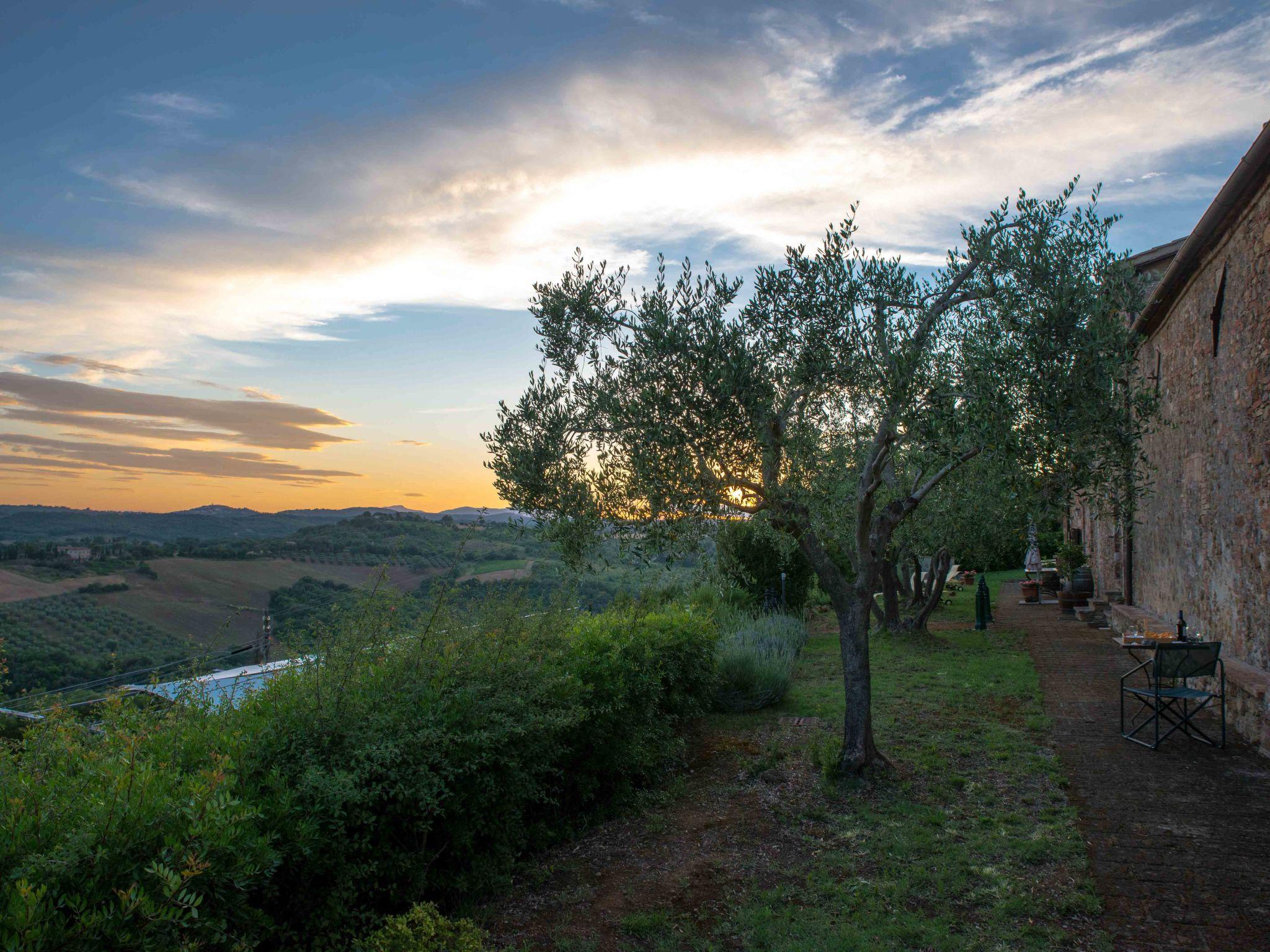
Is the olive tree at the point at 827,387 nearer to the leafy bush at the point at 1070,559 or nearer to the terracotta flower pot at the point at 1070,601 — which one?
the terracotta flower pot at the point at 1070,601

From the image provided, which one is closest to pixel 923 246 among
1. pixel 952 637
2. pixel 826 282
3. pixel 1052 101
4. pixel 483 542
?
pixel 826 282

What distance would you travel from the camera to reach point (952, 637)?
46.4 ft

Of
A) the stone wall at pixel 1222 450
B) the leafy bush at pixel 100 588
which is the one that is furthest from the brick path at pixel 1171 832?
the leafy bush at pixel 100 588

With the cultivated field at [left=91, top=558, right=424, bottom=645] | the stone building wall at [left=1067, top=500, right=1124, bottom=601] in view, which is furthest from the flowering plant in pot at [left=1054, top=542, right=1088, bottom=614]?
the cultivated field at [left=91, top=558, right=424, bottom=645]

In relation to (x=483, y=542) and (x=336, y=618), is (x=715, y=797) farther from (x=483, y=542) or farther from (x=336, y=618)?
(x=336, y=618)

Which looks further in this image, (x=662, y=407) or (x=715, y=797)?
(x=715, y=797)

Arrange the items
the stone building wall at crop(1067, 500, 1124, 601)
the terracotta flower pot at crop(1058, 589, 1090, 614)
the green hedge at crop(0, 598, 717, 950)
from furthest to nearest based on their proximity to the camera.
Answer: the terracotta flower pot at crop(1058, 589, 1090, 614) → the stone building wall at crop(1067, 500, 1124, 601) → the green hedge at crop(0, 598, 717, 950)

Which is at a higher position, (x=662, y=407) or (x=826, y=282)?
(x=826, y=282)

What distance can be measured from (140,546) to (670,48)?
42.7ft

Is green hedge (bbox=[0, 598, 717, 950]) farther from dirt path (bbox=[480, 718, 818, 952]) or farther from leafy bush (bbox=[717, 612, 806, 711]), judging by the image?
leafy bush (bbox=[717, 612, 806, 711])

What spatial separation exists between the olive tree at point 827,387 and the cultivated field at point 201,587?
4.18m

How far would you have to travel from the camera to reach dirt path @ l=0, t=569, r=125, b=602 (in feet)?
34.1

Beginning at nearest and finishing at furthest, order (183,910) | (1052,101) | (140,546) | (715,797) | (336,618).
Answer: (183,910) < (336,618) < (715,797) < (1052,101) < (140,546)

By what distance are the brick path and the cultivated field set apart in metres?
7.74
